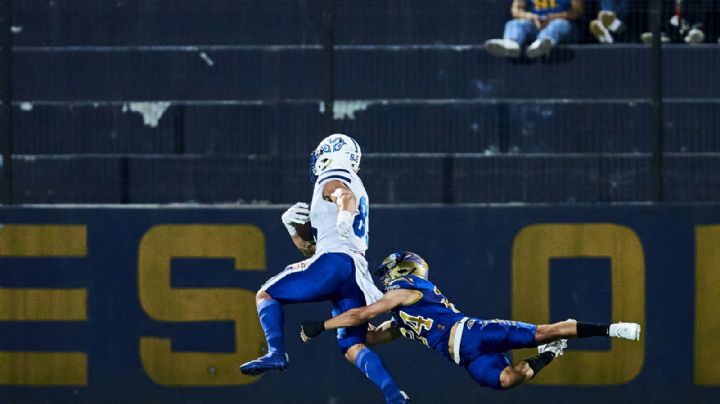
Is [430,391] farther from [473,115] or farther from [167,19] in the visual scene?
[167,19]

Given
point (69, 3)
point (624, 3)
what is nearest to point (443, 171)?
point (624, 3)

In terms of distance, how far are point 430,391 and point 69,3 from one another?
474 cm

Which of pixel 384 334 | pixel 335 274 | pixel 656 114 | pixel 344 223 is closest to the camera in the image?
pixel 344 223

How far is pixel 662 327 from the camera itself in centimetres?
1395

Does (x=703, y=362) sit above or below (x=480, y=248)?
below

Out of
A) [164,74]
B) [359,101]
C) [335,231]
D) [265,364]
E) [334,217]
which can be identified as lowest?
[265,364]

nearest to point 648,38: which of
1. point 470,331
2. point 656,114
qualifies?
point 656,114

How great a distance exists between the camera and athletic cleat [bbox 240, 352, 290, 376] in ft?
37.9

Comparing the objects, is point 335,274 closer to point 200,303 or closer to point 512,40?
point 200,303

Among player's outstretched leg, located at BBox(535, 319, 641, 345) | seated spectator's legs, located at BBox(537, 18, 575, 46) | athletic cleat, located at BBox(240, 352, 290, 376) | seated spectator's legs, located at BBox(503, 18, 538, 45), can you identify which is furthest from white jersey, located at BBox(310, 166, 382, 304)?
seated spectator's legs, located at BBox(537, 18, 575, 46)

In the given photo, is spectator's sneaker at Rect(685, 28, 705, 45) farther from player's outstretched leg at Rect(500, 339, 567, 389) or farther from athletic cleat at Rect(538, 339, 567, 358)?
player's outstretched leg at Rect(500, 339, 567, 389)

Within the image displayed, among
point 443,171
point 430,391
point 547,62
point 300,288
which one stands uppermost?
point 547,62

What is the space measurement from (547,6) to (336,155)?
→ 3.47 meters

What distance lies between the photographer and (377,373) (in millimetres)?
11867
